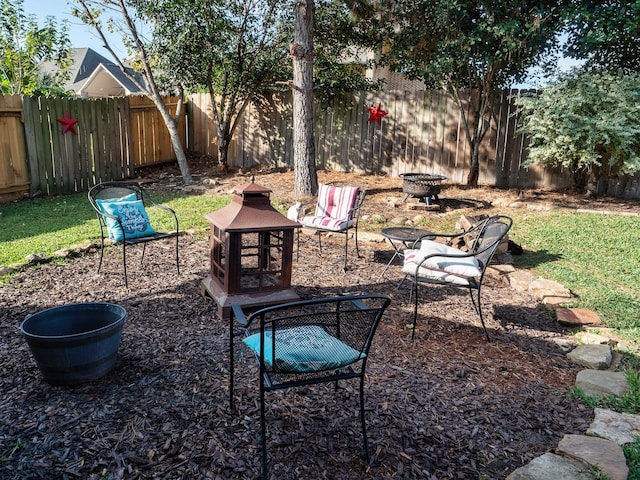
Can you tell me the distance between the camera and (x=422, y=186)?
701 centimetres

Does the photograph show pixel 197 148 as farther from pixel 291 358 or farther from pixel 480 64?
pixel 291 358

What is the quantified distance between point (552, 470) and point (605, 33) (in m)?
6.47

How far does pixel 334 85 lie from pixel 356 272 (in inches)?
222

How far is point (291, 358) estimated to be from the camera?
212cm

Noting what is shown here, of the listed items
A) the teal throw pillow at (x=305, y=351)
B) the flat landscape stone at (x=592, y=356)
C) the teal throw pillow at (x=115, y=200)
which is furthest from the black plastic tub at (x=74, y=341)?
the flat landscape stone at (x=592, y=356)

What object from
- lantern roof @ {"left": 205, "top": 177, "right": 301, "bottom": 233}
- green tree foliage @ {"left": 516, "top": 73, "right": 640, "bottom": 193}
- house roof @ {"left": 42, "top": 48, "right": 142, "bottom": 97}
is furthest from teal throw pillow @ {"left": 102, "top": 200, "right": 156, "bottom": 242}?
house roof @ {"left": 42, "top": 48, "right": 142, "bottom": 97}

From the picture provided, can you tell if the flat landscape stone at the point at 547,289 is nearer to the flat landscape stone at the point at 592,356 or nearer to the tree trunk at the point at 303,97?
the flat landscape stone at the point at 592,356

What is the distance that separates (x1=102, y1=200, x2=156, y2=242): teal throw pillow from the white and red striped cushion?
1498 millimetres

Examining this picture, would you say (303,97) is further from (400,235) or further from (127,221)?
(127,221)

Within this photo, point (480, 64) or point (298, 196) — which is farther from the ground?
point (480, 64)

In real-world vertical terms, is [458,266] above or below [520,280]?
above

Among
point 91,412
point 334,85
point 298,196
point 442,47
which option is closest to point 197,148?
point 334,85

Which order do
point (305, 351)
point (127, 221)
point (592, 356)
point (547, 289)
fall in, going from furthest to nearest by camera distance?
1. point (127, 221)
2. point (547, 289)
3. point (592, 356)
4. point (305, 351)

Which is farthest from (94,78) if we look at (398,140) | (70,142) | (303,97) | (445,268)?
(445,268)
